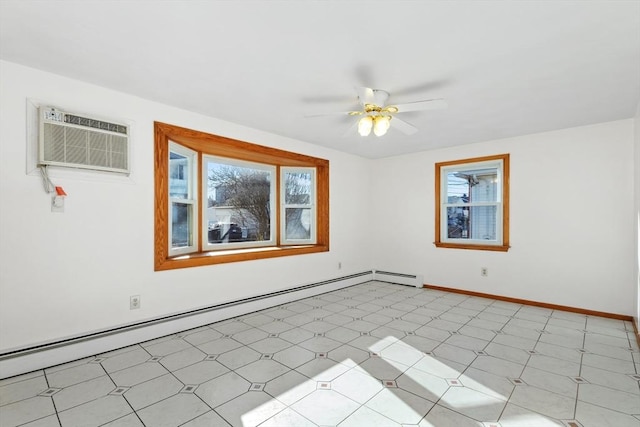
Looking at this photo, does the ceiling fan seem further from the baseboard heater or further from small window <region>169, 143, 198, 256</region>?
the baseboard heater

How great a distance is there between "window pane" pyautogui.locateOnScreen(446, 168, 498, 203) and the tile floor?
200 centimetres

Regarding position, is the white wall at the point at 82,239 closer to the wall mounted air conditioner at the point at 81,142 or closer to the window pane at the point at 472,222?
the wall mounted air conditioner at the point at 81,142

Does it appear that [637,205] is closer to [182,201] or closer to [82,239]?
[182,201]

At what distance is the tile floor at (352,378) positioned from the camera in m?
1.89

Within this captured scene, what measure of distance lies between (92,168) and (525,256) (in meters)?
5.27

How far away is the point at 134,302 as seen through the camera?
296 centimetres

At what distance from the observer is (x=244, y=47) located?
7.09ft

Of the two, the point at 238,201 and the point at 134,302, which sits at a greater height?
the point at 238,201

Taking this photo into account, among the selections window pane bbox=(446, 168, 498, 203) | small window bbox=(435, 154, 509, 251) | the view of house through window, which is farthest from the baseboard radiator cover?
window pane bbox=(446, 168, 498, 203)

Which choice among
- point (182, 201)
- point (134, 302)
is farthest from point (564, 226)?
point (134, 302)

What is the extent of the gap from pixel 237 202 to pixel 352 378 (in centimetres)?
294

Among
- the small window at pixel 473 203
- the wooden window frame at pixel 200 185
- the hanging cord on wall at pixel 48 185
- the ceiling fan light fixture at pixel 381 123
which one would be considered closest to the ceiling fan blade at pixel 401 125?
the ceiling fan light fixture at pixel 381 123

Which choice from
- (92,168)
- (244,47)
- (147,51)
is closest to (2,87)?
(92,168)

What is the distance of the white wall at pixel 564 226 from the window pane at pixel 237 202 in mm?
2890
